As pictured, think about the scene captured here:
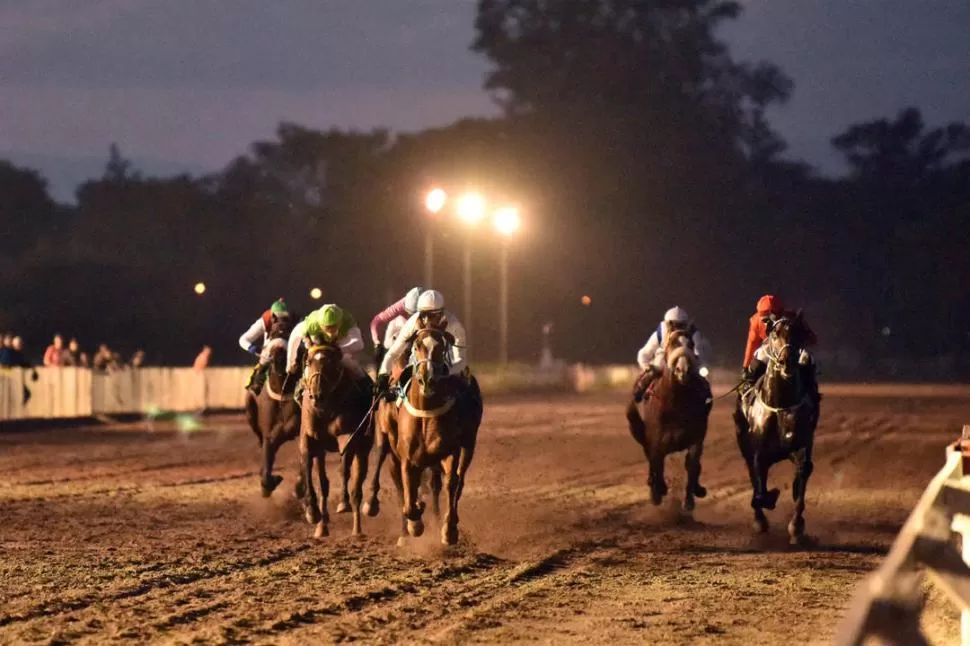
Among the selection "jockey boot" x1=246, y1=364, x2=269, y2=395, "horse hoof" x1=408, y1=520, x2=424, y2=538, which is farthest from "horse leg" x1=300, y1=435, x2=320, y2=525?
"jockey boot" x1=246, y1=364, x2=269, y2=395

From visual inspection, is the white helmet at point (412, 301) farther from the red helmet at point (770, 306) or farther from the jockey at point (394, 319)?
the red helmet at point (770, 306)

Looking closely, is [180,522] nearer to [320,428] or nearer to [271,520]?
[271,520]

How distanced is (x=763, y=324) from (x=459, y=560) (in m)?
4.47

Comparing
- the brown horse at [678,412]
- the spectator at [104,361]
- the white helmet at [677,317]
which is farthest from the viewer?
the spectator at [104,361]

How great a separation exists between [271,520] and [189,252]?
178 ft

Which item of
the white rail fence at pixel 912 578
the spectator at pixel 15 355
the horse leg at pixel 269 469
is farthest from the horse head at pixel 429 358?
the spectator at pixel 15 355

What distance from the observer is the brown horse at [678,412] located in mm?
15703

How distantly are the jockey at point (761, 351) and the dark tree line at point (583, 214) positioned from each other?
4498 centimetres

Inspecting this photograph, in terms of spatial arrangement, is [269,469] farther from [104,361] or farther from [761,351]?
[104,361]

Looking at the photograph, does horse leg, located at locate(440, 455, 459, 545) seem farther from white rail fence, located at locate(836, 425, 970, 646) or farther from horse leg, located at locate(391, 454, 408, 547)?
white rail fence, located at locate(836, 425, 970, 646)

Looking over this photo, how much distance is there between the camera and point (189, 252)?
6888 centimetres

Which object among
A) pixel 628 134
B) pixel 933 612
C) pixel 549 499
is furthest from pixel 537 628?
pixel 628 134

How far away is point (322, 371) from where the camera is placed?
1453 cm

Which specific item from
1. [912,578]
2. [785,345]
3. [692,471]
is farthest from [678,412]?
[912,578]
